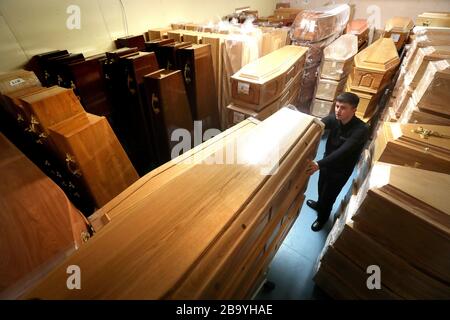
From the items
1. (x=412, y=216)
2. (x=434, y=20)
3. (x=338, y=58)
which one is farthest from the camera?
(x=434, y=20)

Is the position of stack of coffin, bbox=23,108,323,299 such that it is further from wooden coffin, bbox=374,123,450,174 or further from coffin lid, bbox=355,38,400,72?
coffin lid, bbox=355,38,400,72

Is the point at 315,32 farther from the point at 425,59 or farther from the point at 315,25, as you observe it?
the point at 425,59

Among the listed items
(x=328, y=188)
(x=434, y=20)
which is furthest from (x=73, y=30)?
(x=434, y=20)

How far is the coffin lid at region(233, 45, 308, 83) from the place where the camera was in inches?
87.8

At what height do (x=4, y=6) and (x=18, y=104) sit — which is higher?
(x=4, y=6)

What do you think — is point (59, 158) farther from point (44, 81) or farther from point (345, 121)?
point (345, 121)

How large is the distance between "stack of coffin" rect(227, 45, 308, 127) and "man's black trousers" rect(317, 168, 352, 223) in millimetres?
902

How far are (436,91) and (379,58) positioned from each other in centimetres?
184

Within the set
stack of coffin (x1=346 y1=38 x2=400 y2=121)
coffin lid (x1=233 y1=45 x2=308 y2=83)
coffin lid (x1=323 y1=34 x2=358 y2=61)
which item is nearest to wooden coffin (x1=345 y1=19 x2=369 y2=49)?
coffin lid (x1=323 y1=34 x2=358 y2=61)

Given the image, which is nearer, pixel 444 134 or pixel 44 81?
pixel 444 134

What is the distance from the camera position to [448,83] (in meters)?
1.53

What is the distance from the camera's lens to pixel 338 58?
3.25 meters
